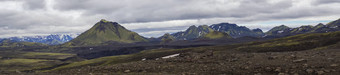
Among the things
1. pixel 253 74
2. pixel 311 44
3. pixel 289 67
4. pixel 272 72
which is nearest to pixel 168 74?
pixel 253 74

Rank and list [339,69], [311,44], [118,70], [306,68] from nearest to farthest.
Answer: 1. [339,69]
2. [306,68]
3. [118,70]
4. [311,44]

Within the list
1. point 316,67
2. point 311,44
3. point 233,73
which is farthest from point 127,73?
point 311,44

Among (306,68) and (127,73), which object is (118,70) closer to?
(127,73)

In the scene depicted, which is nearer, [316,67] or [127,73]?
[316,67]

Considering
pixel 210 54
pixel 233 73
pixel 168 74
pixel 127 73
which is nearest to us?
pixel 233 73

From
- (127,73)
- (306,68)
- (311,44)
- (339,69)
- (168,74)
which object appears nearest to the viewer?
(339,69)

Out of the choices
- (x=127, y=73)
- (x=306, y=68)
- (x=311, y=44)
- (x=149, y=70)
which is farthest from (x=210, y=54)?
(x=311, y=44)

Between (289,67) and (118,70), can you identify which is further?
(118,70)

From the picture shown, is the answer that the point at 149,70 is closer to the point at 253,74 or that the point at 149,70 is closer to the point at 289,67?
the point at 253,74
